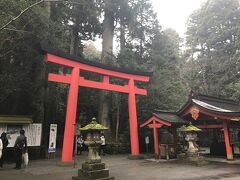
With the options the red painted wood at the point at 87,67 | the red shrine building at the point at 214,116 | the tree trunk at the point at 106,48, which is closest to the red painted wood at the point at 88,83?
the red painted wood at the point at 87,67

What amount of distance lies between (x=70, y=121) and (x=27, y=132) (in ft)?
10.5

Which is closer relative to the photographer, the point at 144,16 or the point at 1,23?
the point at 1,23

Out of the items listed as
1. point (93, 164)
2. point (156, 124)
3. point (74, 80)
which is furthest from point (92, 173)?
point (156, 124)

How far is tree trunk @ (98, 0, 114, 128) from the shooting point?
60.6 ft

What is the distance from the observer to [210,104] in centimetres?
1545

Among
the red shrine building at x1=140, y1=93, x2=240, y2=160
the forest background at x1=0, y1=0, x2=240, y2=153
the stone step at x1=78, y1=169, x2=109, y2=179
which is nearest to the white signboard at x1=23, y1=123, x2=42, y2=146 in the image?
the forest background at x1=0, y1=0, x2=240, y2=153

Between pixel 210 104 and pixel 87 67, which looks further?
pixel 210 104

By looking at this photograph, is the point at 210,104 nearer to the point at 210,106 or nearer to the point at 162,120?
the point at 210,106

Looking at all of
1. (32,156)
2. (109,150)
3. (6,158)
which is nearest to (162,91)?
(109,150)

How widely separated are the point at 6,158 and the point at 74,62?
6.76 metres

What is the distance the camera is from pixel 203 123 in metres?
14.8

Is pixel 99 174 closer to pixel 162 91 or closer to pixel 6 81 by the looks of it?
pixel 6 81

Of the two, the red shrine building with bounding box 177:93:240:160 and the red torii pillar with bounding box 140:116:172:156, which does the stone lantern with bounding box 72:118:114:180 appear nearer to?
the red torii pillar with bounding box 140:116:172:156

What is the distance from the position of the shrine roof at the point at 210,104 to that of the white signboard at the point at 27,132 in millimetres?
9022
